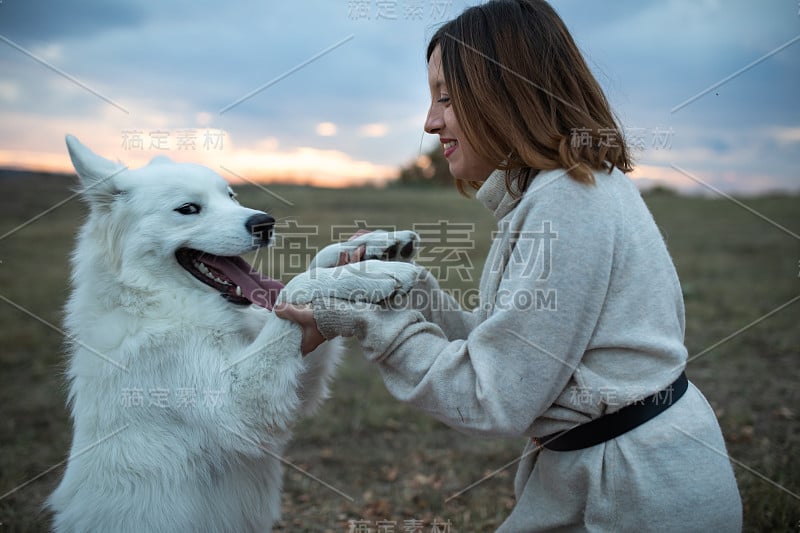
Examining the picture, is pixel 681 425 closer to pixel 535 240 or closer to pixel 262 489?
pixel 535 240

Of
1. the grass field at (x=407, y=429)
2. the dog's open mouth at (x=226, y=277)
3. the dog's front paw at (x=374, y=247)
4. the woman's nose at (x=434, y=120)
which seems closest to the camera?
the woman's nose at (x=434, y=120)

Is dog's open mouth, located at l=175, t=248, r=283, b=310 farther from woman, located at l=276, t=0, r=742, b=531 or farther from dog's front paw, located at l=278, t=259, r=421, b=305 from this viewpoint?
woman, located at l=276, t=0, r=742, b=531

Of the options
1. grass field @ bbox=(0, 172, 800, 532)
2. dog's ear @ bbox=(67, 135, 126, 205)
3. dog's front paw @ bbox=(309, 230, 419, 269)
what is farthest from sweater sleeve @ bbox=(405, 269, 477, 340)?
dog's ear @ bbox=(67, 135, 126, 205)

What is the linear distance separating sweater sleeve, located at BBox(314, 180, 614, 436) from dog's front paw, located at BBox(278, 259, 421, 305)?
349 millimetres

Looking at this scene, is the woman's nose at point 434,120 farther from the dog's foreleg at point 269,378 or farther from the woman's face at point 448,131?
the dog's foreleg at point 269,378

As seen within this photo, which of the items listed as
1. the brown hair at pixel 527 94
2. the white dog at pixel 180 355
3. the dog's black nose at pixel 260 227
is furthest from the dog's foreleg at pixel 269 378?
the brown hair at pixel 527 94

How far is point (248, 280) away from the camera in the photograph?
283cm

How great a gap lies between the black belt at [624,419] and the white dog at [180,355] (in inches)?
32.0

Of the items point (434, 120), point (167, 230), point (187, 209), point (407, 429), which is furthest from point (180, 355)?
point (407, 429)

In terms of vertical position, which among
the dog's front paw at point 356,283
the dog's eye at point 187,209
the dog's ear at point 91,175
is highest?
the dog's ear at point 91,175

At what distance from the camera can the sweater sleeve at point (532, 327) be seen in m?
1.80

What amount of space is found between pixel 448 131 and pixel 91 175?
1.69 meters

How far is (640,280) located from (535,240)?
366 mm

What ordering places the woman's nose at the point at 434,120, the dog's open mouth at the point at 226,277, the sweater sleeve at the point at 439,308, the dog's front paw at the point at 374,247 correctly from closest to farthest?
the woman's nose at the point at 434,120 < the dog's front paw at the point at 374,247 < the sweater sleeve at the point at 439,308 < the dog's open mouth at the point at 226,277
